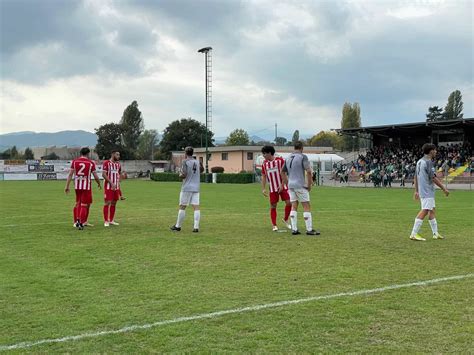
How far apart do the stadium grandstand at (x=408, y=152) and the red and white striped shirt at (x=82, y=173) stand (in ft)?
113

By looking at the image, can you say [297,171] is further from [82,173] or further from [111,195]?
[82,173]

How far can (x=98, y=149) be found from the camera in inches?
4117

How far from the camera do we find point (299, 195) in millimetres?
11352

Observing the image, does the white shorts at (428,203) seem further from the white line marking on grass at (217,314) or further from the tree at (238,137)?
the tree at (238,137)

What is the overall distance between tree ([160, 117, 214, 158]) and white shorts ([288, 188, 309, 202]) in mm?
92369

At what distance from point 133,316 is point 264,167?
7578mm

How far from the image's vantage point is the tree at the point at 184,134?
10406cm

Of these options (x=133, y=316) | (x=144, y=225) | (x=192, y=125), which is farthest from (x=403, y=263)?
(x=192, y=125)

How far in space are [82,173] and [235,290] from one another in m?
7.64

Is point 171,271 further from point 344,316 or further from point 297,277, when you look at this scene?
point 344,316

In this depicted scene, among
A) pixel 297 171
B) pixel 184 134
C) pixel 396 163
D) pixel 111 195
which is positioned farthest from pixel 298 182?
pixel 184 134

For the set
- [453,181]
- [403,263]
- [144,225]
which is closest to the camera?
[403,263]

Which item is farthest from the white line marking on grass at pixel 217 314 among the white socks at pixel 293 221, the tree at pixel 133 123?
the tree at pixel 133 123

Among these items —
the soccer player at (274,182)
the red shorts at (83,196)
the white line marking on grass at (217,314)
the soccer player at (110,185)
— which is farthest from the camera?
the soccer player at (110,185)
